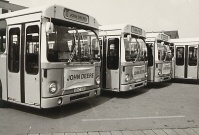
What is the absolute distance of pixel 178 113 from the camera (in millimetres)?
7105

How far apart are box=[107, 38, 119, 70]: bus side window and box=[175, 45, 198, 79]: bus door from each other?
7.22 m

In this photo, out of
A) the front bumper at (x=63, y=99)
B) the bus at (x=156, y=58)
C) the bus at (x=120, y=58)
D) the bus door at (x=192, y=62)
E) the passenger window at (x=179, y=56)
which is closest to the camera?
the front bumper at (x=63, y=99)

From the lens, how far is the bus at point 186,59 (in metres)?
14.5

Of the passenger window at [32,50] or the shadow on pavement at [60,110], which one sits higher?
the passenger window at [32,50]

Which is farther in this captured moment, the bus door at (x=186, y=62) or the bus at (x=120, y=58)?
the bus door at (x=186, y=62)

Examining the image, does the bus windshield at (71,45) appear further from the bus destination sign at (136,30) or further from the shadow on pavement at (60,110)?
the bus destination sign at (136,30)

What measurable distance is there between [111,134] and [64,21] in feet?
10.8

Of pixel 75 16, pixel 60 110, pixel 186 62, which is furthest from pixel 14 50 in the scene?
pixel 186 62

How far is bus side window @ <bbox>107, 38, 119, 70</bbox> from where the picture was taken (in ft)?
30.2

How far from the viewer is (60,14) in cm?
624

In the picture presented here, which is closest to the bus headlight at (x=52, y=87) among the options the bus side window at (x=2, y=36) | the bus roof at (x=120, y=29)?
the bus side window at (x=2, y=36)

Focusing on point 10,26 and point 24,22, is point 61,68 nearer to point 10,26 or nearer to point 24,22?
point 24,22

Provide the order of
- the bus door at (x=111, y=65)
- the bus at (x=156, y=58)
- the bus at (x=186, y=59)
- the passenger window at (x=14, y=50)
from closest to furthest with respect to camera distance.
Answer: the passenger window at (x=14, y=50)
the bus door at (x=111, y=65)
the bus at (x=156, y=58)
the bus at (x=186, y=59)

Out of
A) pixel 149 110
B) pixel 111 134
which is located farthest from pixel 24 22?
pixel 149 110
